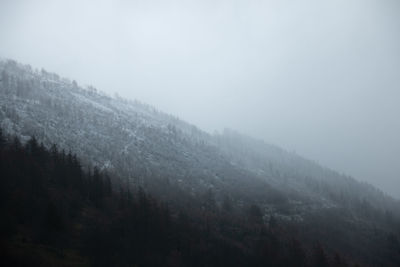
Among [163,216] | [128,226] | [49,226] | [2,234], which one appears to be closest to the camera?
[2,234]

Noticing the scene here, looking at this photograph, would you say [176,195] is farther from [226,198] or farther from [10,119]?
[10,119]

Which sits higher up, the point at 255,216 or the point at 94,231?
the point at 255,216

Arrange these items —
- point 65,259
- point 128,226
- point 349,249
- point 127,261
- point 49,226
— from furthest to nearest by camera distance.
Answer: point 349,249
point 128,226
point 127,261
point 49,226
point 65,259

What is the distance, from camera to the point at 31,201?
249 ft

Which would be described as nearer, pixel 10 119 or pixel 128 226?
pixel 128 226

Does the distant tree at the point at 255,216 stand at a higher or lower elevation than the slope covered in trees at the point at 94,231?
higher

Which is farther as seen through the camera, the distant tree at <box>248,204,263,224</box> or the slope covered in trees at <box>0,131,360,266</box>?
the distant tree at <box>248,204,263,224</box>

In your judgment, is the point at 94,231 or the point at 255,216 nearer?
the point at 94,231

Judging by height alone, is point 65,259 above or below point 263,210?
below

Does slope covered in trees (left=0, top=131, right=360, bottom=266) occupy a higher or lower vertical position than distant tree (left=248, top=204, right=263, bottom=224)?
lower

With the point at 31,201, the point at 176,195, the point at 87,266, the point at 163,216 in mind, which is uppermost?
the point at 176,195

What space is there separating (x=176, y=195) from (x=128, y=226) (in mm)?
88768

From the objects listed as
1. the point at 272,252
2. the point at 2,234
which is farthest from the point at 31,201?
the point at 272,252

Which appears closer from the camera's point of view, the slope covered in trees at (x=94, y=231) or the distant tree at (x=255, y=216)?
the slope covered in trees at (x=94, y=231)
